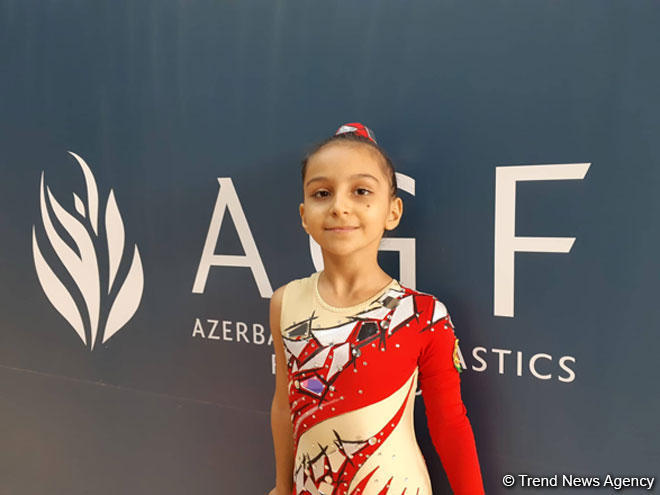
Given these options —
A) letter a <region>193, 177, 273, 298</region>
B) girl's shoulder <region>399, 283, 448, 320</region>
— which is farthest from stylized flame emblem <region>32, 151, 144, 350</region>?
girl's shoulder <region>399, 283, 448, 320</region>

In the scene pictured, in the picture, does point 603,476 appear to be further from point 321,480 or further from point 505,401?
point 321,480

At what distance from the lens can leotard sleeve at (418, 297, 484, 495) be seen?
828 mm

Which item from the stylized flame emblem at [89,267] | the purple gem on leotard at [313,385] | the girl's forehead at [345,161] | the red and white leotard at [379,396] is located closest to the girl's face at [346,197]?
the girl's forehead at [345,161]

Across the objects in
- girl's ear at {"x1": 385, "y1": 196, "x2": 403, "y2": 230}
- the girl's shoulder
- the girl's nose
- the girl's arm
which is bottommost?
the girl's arm

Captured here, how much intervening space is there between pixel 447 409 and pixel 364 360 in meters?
0.17

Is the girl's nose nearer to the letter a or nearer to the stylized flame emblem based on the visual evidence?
the letter a

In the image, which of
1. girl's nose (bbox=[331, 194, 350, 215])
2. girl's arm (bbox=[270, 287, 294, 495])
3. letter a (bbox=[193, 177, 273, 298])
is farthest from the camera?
letter a (bbox=[193, 177, 273, 298])

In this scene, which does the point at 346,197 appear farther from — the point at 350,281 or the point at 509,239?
the point at 509,239

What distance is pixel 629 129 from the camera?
83 centimetres

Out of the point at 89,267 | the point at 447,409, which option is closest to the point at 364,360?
the point at 447,409

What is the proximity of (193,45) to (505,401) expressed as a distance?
111 centimetres

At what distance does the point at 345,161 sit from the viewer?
819 mm

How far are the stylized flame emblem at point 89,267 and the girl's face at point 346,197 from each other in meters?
0.73

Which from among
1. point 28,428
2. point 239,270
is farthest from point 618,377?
point 28,428
